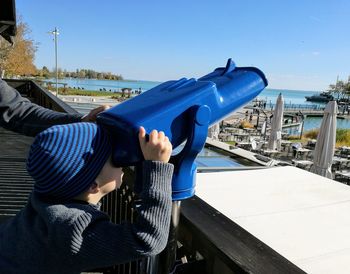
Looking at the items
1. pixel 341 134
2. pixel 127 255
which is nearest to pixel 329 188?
pixel 127 255

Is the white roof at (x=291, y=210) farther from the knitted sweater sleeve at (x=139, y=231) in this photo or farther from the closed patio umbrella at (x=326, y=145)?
the closed patio umbrella at (x=326, y=145)

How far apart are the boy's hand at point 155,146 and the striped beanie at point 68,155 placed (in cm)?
16

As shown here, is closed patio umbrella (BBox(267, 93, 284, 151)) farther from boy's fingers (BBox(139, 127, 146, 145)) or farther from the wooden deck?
boy's fingers (BBox(139, 127, 146, 145))

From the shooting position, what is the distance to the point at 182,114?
919 millimetres

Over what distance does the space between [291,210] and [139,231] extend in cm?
398

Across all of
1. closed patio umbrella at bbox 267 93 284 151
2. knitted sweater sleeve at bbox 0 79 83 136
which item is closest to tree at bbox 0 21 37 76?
closed patio umbrella at bbox 267 93 284 151

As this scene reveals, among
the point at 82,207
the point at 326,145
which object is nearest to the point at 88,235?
the point at 82,207

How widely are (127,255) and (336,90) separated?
116150 mm

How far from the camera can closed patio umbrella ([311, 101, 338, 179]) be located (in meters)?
8.77

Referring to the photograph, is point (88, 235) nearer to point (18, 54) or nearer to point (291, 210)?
point (291, 210)

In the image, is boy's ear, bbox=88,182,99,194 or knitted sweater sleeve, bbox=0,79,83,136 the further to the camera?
knitted sweater sleeve, bbox=0,79,83,136

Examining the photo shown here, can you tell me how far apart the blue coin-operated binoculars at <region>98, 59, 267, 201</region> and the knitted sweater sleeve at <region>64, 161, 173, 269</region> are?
0.07m

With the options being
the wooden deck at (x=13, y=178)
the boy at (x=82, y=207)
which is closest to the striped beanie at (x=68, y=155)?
the boy at (x=82, y=207)

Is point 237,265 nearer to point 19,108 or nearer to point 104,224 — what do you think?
point 104,224
